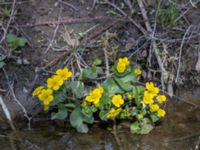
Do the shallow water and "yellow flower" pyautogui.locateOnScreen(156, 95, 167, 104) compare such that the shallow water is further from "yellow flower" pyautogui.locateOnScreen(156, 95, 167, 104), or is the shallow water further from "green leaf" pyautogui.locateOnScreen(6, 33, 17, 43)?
"green leaf" pyautogui.locateOnScreen(6, 33, 17, 43)

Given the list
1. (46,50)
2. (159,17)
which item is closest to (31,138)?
(46,50)

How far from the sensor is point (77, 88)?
3.21m

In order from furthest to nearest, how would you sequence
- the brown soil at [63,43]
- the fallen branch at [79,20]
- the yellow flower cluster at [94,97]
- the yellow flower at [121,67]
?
1. the fallen branch at [79,20]
2. the brown soil at [63,43]
3. the yellow flower at [121,67]
4. the yellow flower cluster at [94,97]

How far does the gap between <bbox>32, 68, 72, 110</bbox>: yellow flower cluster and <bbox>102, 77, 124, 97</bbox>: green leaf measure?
0.24m

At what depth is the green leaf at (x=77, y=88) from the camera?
3.19m

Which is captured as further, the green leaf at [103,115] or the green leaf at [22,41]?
the green leaf at [22,41]

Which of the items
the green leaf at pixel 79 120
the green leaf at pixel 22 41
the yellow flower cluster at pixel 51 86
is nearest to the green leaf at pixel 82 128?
the green leaf at pixel 79 120

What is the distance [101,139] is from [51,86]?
448mm

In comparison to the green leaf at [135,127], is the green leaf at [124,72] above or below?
above

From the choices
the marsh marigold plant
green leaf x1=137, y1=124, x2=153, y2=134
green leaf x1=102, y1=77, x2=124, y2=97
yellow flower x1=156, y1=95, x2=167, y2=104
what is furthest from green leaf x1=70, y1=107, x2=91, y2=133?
yellow flower x1=156, y1=95, x2=167, y2=104

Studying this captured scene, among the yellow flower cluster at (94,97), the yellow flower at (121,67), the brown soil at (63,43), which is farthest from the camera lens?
the brown soil at (63,43)

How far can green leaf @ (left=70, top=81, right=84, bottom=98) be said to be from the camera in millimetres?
3186

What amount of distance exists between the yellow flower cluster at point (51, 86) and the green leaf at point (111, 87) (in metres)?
0.24

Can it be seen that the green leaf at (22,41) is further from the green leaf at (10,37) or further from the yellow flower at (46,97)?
the yellow flower at (46,97)
